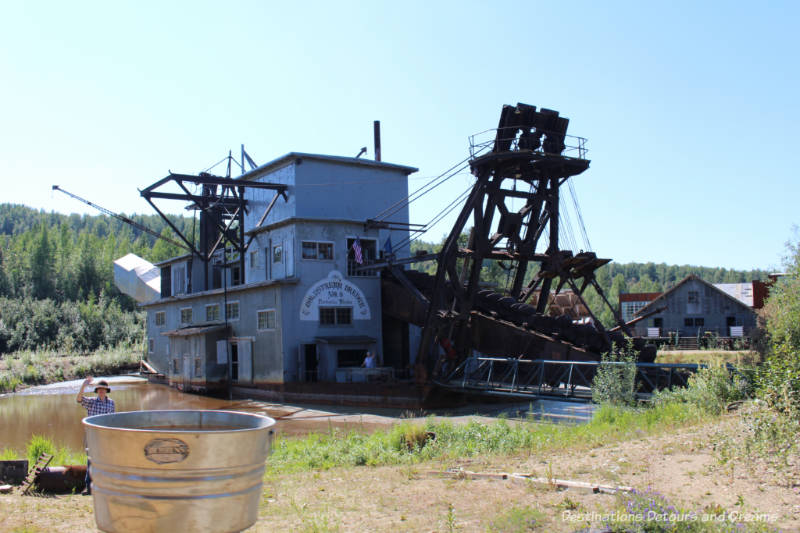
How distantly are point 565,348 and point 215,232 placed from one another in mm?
21648

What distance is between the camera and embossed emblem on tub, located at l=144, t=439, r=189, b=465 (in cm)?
380

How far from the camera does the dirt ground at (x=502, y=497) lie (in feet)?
19.8

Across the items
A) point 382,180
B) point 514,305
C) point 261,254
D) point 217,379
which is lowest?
point 217,379

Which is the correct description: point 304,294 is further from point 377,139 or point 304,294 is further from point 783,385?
point 783,385

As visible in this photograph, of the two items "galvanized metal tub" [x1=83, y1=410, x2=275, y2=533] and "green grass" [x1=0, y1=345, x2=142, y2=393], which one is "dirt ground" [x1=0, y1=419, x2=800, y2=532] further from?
"green grass" [x1=0, y1=345, x2=142, y2=393]

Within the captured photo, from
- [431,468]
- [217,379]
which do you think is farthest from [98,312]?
[431,468]

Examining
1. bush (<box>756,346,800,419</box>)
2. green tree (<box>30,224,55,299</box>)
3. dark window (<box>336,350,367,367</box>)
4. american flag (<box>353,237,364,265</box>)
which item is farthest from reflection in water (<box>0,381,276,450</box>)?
green tree (<box>30,224,55,299</box>)

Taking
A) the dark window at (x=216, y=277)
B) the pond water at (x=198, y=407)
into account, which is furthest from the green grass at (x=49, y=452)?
the dark window at (x=216, y=277)

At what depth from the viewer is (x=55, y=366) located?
135ft

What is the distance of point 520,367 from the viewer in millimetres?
21078

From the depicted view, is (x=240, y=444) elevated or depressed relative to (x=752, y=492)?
elevated

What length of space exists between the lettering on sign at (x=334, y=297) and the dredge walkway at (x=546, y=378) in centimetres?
547

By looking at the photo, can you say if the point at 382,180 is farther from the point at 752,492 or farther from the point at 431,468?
the point at 752,492

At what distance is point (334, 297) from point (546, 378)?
414 inches
